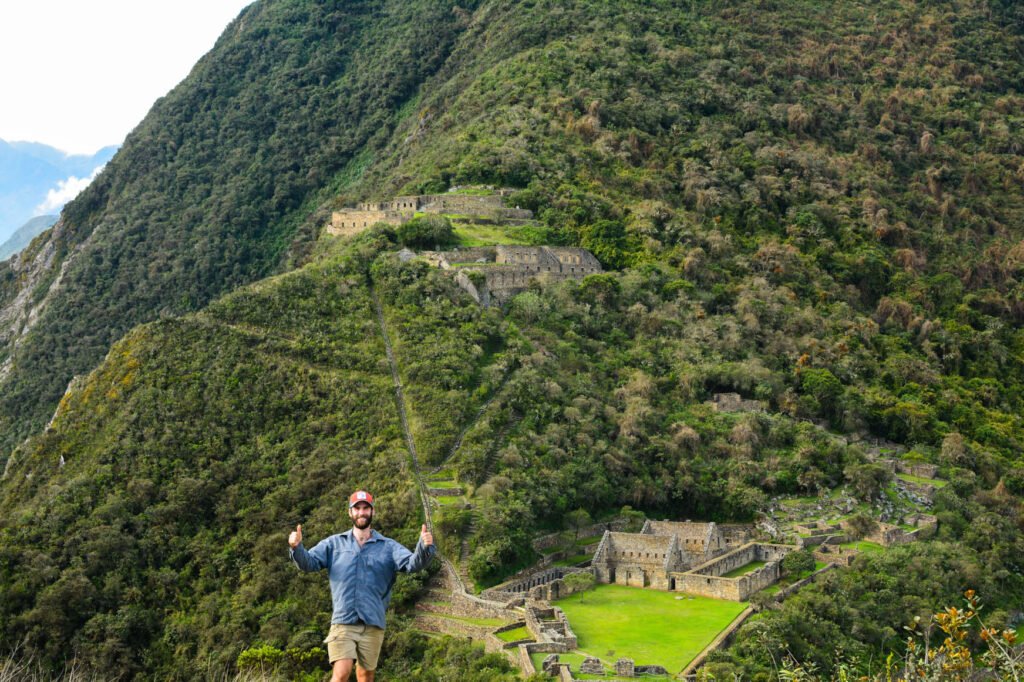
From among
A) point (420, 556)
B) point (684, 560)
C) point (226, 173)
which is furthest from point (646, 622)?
point (226, 173)

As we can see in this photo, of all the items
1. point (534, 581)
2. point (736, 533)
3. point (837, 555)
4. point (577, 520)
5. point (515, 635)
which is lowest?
point (837, 555)

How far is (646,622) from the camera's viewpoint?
39000 millimetres

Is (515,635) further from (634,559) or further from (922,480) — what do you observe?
(922,480)

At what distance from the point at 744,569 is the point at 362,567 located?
34039 millimetres

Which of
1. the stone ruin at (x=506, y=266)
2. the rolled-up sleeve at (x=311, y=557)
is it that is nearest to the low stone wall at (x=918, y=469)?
the stone ruin at (x=506, y=266)

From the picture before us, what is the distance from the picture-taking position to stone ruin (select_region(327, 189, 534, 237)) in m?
76.8

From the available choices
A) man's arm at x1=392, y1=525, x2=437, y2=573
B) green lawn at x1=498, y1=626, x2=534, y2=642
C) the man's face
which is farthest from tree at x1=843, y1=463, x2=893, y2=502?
the man's face

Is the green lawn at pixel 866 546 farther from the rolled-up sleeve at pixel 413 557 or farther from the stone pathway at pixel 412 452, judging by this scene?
the rolled-up sleeve at pixel 413 557

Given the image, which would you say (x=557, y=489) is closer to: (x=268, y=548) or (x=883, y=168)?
(x=268, y=548)

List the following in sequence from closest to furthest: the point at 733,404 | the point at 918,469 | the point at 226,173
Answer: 1. the point at 918,469
2. the point at 733,404
3. the point at 226,173

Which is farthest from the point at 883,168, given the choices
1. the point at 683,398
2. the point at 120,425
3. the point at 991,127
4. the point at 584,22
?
the point at 120,425

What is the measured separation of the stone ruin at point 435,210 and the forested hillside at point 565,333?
207 cm

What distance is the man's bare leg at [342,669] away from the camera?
13.5 metres

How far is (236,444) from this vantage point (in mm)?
55844
